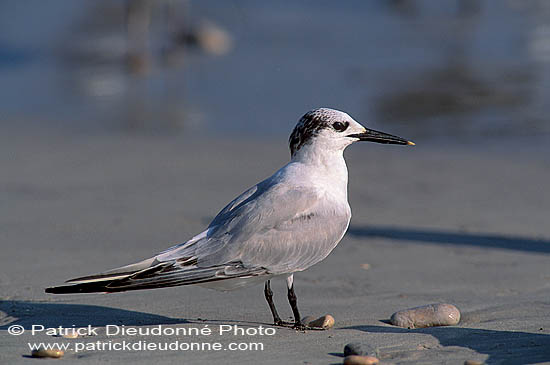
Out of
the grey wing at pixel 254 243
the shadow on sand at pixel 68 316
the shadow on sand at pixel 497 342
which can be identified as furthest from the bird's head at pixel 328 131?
the shadow on sand at pixel 68 316

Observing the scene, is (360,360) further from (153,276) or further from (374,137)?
(374,137)

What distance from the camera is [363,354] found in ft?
13.6

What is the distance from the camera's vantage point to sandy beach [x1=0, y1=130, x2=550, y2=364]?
4.59 metres

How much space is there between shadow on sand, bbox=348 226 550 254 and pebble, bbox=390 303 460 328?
200 cm

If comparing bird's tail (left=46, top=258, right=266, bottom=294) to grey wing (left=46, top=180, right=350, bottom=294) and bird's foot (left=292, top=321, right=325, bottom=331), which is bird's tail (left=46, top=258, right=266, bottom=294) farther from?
bird's foot (left=292, top=321, right=325, bottom=331)

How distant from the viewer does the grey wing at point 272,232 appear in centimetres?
485

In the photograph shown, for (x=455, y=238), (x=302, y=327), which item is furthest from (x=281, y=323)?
(x=455, y=238)

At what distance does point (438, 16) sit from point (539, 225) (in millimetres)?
13000

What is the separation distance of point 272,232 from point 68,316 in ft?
3.94

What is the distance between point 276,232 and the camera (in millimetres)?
5008

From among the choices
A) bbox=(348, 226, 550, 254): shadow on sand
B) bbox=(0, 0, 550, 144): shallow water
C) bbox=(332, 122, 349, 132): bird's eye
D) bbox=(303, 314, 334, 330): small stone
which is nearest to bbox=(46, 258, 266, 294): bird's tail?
bbox=(303, 314, 334, 330): small stone

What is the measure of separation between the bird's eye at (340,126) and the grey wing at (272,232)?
41cm

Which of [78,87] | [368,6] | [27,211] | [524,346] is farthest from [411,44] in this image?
[524,346]

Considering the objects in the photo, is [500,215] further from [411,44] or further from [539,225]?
[411,44]
